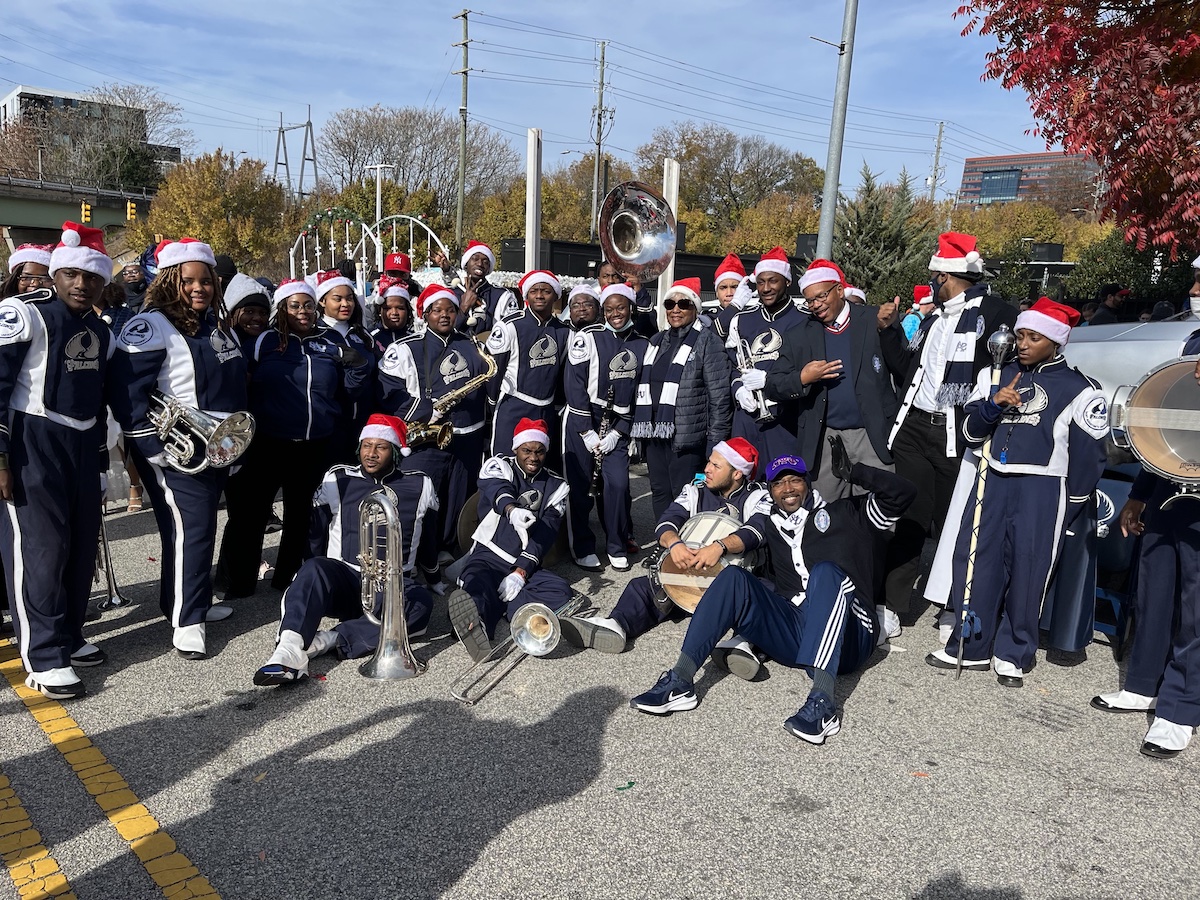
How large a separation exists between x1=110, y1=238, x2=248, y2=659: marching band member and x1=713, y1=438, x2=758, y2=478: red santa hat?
2812 mm

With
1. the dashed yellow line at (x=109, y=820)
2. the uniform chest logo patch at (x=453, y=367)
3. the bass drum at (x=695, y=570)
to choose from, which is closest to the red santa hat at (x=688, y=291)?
the uniform chest logo patch at (x=453, y=367)

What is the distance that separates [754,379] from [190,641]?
12.2ft

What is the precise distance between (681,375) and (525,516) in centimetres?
188

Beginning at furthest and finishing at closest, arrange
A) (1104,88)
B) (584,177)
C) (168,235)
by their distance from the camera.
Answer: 1. (584,177)
2. (168,235)
3. (1104,88)

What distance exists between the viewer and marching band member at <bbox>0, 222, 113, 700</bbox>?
4.46 metres

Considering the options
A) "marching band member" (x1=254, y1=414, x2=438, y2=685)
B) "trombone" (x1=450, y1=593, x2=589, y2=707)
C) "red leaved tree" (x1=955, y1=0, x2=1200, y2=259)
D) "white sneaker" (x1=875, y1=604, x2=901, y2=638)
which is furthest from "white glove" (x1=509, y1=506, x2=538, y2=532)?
"red leaved tree" (x1=955, y1=0, x2=1200, y2=259)

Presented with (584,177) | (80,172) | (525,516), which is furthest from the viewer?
(584,177)

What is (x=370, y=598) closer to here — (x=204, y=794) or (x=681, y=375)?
(x=204, y=794)

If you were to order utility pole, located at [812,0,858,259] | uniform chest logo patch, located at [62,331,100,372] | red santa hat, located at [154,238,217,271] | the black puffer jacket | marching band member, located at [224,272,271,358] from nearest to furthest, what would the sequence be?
1. uniform chest logo patch, located at [62,331,100,372]
2. red santa hat, located at [154,238,217,271]
3. marching band member, located at [224,272,271,358]
4. the black puffer jacket
5. utility pole, located at [812,0,858,259]

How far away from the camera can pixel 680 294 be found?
725cm

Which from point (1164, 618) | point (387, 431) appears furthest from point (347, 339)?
point (1164, 618)

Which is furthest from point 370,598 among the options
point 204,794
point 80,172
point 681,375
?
point 80,172

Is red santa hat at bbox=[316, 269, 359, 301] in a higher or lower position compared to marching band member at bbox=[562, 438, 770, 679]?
higher

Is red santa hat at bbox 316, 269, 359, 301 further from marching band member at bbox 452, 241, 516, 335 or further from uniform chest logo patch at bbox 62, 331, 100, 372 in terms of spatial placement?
uniform chest logo patch at bbox 62, 331, 100, 372
